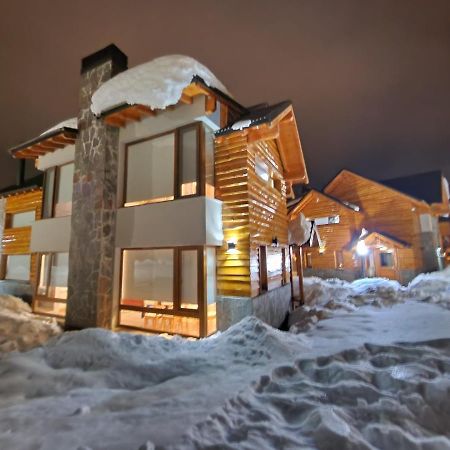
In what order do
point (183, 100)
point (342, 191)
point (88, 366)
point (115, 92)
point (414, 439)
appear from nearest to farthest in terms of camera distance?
point (414, 439) → point (88, 366) → point (183, 100) → point (115, 92) → point (342, 191)

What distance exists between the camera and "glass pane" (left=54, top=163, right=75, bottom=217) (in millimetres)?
10367

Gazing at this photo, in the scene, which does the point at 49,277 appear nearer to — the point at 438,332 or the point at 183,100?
the point at 183,100

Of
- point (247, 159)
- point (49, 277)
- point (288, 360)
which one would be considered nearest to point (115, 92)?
point (247, 159)

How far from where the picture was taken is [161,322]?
8.02 metres

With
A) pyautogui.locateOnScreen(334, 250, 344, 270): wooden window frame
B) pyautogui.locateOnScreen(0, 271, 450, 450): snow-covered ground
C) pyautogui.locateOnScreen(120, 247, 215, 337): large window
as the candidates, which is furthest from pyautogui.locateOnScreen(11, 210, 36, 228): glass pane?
pyautogui.locateOnScreen(334, 250, 344, 270): wooden window frame

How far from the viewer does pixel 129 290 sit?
844 centimetres

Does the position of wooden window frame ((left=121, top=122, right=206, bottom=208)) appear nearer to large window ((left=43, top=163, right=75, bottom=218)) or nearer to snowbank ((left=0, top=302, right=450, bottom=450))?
large window ((left=43, top=163, right=75, bottom=218))

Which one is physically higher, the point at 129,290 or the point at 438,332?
the point at 129,290

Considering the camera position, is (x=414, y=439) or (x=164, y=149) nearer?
(x=414, y=439)

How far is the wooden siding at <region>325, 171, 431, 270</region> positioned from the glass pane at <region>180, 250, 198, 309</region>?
18223 millimetres

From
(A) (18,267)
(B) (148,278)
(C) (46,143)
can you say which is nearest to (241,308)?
(B) (148,278)

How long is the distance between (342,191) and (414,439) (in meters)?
24.0

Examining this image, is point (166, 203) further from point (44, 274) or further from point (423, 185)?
point (423, 185)

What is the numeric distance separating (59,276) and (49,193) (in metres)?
3.62
